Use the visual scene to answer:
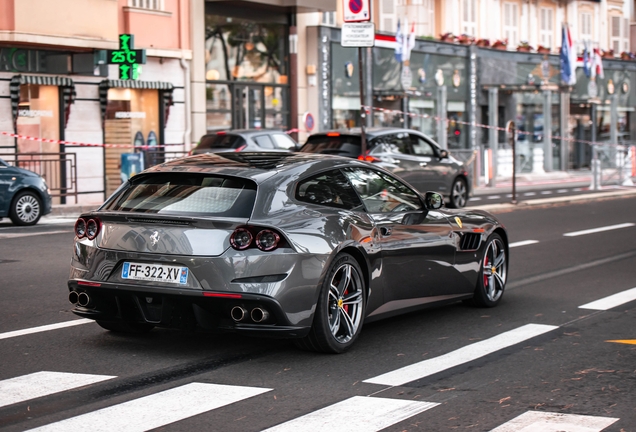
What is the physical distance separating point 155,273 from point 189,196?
61 centimetres

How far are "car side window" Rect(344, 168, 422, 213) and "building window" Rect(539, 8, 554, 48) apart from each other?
39.9 m

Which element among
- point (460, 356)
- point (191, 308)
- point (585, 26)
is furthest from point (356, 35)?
point (585, 26)

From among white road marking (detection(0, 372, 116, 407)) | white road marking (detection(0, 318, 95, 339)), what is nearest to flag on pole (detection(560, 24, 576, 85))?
white road marking (detection(0, 318, 95, 339))

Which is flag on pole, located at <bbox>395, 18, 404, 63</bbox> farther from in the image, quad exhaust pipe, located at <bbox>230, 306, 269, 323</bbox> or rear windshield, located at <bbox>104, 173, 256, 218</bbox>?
quad exhaust pipe, located at <bbox>230, 306, 269, 323</bbox>

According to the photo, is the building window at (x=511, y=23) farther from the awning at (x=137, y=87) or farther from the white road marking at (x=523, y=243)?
the white road marking at (x=523, y=243)

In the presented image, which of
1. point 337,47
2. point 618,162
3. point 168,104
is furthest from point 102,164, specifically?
point 618,162

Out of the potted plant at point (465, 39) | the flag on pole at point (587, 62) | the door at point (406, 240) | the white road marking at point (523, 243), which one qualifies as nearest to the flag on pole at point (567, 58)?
the potted plant at point (465, 39)

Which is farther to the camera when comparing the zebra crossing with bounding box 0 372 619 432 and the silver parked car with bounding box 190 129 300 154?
the silver parked car with bounding box 190 129 300 154

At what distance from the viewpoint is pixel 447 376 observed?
679 cm

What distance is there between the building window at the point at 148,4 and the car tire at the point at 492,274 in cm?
1939

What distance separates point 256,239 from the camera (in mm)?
7012

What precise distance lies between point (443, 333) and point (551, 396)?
2.19 m

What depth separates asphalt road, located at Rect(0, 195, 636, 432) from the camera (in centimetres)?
571

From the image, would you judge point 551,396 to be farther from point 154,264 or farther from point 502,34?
point 502,34
